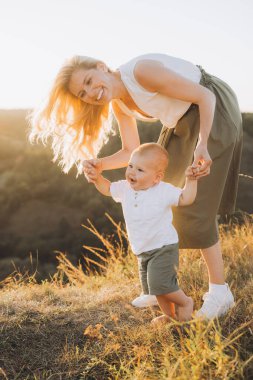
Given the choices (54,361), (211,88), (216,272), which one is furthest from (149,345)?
(211,88)

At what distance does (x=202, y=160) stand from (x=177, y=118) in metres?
0.35

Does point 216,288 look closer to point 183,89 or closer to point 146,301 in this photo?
point 146,301

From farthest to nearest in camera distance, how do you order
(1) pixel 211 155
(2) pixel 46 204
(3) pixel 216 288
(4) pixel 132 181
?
(2) pixel 46 204, (3) pixel 216 288, (1) pixel 211 155, (4) pixel 132 181

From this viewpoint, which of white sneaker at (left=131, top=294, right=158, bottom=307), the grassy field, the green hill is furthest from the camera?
the green hill

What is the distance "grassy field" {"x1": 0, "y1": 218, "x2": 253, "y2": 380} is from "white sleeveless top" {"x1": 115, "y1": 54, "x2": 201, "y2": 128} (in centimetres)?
106

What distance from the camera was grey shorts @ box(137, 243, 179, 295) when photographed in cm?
248

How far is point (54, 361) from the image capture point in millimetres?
2418

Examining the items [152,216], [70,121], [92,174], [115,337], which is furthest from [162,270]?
[70,121]

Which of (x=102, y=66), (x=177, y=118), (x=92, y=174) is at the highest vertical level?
(x=102, y=66)

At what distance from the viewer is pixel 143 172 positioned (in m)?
2.49

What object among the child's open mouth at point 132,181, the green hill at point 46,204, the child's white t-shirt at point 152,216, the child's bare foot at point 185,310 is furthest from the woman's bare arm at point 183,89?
the green hill at point 46,204

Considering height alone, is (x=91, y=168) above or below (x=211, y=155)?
below

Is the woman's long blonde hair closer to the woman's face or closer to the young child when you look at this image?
the woman's face

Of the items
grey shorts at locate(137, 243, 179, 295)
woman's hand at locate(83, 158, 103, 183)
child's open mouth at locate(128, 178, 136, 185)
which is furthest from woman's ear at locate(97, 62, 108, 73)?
grey shorts at locate(137, 243, 179, 295)
